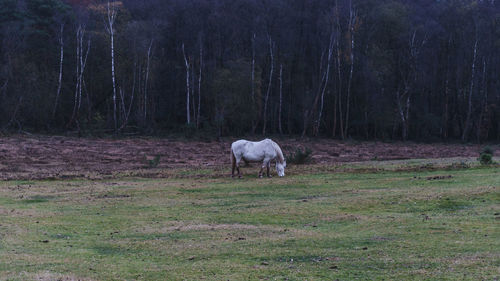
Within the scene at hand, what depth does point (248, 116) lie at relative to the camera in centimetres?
5250

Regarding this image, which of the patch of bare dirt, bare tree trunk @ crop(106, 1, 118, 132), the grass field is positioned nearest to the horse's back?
the grass field

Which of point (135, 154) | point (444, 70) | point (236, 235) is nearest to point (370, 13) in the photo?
point (444, 70)

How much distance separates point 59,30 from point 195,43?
11.9 m

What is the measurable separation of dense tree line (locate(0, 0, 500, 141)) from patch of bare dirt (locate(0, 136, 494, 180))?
A: 31.8ft

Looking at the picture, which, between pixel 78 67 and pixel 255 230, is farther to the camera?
pixel 78 67

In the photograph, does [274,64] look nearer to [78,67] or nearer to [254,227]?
[78,67]

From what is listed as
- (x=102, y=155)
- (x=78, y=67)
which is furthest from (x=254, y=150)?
(x=78, y=67)

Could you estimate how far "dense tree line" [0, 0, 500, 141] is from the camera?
51.4 metres

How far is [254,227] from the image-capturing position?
41.1 feet

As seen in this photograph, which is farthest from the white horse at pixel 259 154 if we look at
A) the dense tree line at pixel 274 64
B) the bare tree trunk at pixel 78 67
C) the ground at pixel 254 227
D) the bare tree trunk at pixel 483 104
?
the bare tree trunk at pixel 483 104

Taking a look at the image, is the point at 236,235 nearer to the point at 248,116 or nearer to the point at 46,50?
the point at 248,116

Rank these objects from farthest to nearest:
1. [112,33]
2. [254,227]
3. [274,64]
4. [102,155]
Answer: [274,64] → [112,33] → [102,155] → [254,227]

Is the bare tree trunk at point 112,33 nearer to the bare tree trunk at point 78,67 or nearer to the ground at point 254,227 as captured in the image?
the bare tree trunk at point 78,67

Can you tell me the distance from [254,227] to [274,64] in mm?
45086
